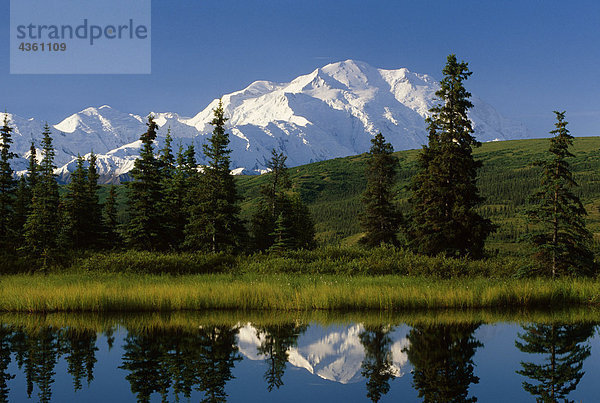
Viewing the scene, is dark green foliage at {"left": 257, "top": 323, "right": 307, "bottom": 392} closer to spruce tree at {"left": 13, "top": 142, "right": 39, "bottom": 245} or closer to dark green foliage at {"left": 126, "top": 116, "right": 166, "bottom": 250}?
dark green foliage at {"left": 126, "top": 116, "right": 166, "bottom": 250}

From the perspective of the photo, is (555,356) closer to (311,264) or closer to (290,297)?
(290,297)

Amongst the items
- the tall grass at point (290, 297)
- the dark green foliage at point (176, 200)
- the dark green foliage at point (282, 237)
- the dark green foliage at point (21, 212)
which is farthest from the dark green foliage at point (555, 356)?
the dark green foliage at point (21, 212)

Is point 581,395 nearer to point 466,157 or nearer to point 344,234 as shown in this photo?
point 466,157

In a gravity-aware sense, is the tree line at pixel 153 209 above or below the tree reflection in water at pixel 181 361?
above

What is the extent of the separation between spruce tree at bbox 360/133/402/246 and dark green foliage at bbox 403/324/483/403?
99.2 feet

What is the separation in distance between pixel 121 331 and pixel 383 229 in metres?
34.1

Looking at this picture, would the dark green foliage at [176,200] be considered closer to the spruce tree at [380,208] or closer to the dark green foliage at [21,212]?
the dark green foliage at [21,212]

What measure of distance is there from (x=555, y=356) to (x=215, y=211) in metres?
31.1

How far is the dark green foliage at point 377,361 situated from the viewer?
12.0 metres

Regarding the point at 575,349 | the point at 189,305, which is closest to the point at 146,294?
the point at 189,305

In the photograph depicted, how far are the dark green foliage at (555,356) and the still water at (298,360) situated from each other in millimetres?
30

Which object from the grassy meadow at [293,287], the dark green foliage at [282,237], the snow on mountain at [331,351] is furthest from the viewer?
the dark green foliage at [282,237]

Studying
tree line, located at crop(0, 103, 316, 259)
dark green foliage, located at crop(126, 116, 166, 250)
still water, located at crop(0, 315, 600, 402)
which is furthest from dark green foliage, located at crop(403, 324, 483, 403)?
dark green foliage, located at crop(126, 116, 166, 250)

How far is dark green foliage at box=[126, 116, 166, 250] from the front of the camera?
41406 mm
